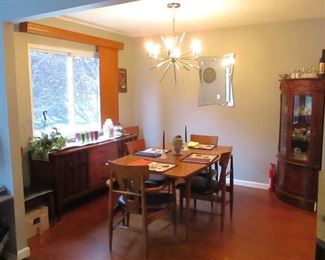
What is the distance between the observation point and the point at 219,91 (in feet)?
15.3

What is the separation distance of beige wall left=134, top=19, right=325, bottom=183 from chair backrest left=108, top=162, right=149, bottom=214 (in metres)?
2.32

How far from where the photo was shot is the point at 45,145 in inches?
136

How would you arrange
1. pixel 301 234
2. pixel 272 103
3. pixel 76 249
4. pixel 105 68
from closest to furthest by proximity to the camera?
pixel 76 249
pixel 301 234
pixel 272 103
pixel 105 68

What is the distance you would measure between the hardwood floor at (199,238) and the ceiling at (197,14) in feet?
7.66

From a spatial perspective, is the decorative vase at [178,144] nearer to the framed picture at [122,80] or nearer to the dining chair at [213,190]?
the dining chair at [213,190]

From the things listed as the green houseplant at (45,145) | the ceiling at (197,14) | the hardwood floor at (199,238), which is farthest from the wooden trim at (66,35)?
the hardwood floor at (199,238)

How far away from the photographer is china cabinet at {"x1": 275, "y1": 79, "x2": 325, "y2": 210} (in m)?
3.62

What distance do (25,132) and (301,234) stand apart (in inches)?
124

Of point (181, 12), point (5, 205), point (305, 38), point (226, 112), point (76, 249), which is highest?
point (181, 12)

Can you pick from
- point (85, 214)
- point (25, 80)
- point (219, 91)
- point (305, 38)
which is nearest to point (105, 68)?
point (25, 80)

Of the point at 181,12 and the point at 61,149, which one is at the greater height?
the point at 181,12

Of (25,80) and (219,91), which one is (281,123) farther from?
(25,80)

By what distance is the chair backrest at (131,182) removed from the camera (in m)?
2.61

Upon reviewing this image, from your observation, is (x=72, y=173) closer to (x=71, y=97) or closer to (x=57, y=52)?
(x=71, y=97)
